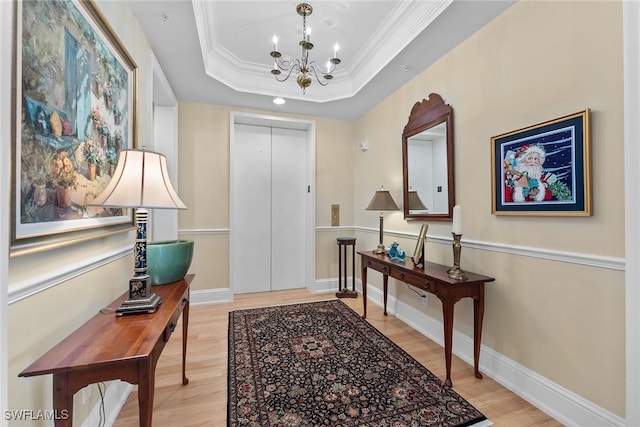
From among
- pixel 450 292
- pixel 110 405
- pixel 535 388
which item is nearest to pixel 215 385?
pixel 110 405

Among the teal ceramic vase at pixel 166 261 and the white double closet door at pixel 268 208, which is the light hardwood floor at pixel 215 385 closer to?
the teal ceramic vase at pixel 166 261

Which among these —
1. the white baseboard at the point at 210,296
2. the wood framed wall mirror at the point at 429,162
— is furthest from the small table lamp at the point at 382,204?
the white baseboard at the point at 210,296

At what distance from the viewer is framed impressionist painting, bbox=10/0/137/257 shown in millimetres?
939

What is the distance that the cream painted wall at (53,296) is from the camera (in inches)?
35.9

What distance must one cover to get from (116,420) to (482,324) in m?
2.47

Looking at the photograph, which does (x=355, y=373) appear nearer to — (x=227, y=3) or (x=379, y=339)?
(x=379, y=339)

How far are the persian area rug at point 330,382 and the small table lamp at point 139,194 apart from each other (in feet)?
2.89

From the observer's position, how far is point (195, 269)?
11.7ft

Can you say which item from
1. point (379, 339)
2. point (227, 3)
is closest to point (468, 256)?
point (379, 339)

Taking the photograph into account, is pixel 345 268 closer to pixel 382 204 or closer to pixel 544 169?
pixel 382 204

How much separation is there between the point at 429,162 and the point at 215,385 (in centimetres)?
260

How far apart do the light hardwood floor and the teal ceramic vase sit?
0.77 metres

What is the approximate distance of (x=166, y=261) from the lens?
1730 millimetres

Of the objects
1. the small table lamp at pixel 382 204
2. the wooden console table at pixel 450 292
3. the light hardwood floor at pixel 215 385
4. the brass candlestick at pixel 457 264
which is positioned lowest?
the light hardwood floor at pixel 215 385
